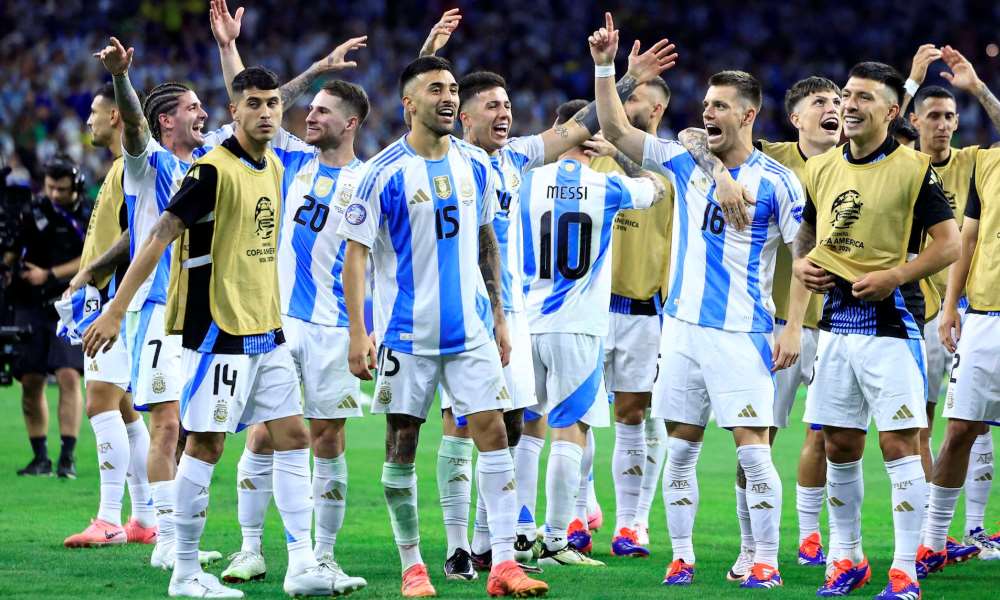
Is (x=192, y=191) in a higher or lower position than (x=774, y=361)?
higher

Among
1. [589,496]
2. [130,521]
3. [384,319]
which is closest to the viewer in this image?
[384,319]

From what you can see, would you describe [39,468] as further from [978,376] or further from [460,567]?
[978,376]

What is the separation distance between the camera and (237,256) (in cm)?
682

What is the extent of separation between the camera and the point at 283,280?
790cm

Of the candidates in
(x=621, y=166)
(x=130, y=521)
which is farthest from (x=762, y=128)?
(x=130, y=521)

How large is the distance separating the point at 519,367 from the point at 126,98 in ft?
8.63

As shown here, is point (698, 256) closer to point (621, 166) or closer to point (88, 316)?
point (621, 166)

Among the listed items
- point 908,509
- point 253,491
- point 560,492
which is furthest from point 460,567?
point 908,509

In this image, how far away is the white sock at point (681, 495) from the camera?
7562 mm

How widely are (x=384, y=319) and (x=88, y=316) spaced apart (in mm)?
2785

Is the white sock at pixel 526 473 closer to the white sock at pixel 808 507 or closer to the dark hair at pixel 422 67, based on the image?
the white sock at pixel 808 507

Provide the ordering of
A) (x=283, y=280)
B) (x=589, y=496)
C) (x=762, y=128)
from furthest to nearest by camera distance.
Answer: (x=762, y=128), (x=589, y=496), (x=283, y=280)

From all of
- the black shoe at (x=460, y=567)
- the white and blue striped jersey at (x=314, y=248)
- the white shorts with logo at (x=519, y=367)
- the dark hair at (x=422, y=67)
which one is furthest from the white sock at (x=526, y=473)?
the dark hair at (x=422, y=67)

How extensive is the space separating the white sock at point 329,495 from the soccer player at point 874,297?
2542mm
